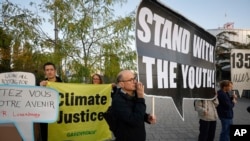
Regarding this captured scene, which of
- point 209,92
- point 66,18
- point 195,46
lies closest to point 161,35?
point 195,46

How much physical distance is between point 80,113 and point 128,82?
2.42m

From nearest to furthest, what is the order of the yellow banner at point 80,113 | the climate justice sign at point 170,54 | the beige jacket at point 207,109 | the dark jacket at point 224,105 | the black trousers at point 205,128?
the climate justice sign at point 170,54, the yellow banner at point 80,113, the beige jacket at point 207,109, the black trousers at point 205,128, the dark jacket at point 224,105

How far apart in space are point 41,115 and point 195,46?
199cm

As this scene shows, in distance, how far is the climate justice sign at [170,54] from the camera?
2.39 m

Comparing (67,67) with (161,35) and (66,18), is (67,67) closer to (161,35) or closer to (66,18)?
(66,18)

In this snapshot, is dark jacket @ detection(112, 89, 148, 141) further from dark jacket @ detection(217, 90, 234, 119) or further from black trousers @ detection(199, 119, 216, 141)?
dark jacket @ detection(217, 90, 234, 119)

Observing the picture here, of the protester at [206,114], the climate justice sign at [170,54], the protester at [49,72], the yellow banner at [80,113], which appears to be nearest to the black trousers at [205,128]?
the protester at [206,114]

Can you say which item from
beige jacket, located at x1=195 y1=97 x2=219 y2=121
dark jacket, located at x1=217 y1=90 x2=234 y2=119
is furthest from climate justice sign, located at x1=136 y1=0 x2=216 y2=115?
dark jacket, located at x1=217 y1=90 x2=234 y2=119

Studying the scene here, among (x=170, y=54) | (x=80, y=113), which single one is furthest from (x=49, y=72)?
(x=170, y=54)

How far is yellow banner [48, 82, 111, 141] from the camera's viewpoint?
502cm

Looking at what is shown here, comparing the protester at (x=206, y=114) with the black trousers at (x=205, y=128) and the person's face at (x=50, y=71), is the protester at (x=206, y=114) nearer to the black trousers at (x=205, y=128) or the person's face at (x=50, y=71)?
the black trousers at (x=205, y=128)

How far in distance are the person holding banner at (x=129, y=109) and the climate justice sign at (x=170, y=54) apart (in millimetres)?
319

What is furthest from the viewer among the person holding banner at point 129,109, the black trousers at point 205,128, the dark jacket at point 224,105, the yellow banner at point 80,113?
the dark jacket at point 224,105

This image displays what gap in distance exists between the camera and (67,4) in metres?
6.71
